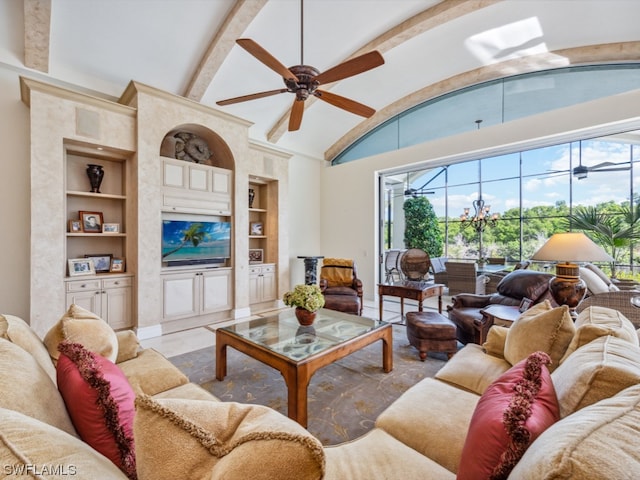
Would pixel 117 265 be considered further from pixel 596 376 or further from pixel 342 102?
pixel 596 376

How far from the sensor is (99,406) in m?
0.91

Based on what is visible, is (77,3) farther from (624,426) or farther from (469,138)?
(469,138)

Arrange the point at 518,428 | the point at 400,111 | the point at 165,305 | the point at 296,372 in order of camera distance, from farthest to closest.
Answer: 1. the point at 400,111
2. the point at 165,305
3. the point at 296,372
4. the point at 518,428

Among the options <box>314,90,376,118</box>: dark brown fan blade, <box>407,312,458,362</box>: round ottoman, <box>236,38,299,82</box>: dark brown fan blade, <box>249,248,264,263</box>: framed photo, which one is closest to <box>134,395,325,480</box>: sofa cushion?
<box>236,38,299,82</box>: dark brown fan blade

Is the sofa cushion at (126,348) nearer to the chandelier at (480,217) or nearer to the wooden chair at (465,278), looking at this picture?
the wooden chair at (465,278)

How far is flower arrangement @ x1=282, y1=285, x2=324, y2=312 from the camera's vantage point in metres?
2.74

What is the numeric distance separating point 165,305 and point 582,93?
22.8 ft

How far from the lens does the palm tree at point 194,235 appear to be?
4.39m

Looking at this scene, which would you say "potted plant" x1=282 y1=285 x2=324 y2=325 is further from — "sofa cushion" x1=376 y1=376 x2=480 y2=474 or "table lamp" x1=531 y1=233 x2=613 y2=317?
"table lamp" x1=531 y1=233 x2=613 y2=317

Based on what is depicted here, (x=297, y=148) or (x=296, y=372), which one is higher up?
(x=297, y=148)

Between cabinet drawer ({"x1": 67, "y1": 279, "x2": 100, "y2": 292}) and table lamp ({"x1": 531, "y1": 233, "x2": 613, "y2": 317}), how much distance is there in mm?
4888

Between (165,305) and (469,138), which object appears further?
(469,138)

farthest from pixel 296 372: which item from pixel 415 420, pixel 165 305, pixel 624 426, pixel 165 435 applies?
pixel 165 305

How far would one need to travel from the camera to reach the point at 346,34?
4281mm
